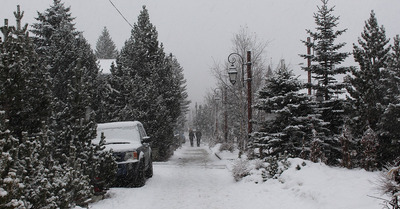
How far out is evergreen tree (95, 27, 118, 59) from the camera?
72500 millimetres

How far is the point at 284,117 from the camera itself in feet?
41.1

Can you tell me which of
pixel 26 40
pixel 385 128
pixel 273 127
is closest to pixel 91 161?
pixel 26 40

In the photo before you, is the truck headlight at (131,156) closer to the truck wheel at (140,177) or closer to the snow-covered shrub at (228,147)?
the truck wheel at (140,177)

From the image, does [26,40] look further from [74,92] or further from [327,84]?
[327,84]

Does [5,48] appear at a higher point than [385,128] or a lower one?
higher

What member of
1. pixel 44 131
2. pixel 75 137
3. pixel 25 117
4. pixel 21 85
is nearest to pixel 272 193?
pixel 75 137

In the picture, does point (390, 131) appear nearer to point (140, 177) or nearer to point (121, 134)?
point (140, 177)

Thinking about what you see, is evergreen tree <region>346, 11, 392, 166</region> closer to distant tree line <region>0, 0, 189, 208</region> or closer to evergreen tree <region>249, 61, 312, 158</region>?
evergreen tree <region>249, 61, 312, 158</region>

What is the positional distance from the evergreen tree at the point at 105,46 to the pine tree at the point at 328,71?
63069 millimetres

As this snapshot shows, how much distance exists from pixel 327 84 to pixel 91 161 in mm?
10239

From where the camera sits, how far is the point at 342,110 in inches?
523

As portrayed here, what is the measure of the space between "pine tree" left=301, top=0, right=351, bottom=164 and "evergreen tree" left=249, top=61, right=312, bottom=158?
125cm

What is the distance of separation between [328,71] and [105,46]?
65.7 m


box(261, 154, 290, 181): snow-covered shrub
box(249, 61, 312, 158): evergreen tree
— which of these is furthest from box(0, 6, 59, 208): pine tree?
box(249, 61, 312, 158): evergreen tree
